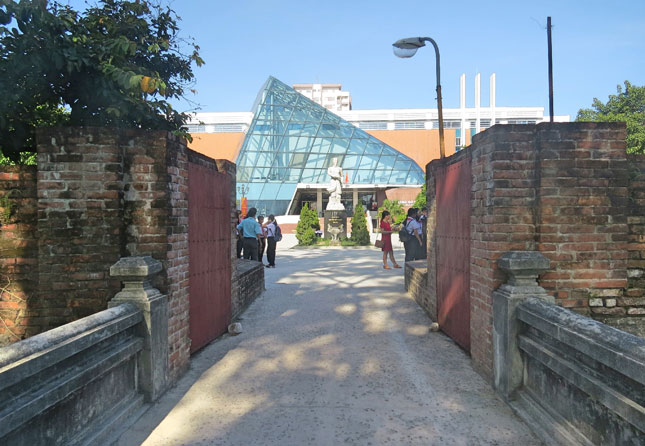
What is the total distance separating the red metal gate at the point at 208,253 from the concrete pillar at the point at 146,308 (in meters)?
0.88

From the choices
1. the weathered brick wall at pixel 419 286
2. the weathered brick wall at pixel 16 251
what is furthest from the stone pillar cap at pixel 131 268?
the weathered brick wall at pixel 419 286

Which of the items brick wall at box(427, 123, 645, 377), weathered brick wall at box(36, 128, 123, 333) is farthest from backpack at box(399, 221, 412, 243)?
weathered brick wall at box(36, 128, 123, 333)

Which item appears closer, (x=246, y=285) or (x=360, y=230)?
(x=246, y=285)

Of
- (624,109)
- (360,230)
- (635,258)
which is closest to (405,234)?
(635,258)

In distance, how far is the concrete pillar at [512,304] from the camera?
353 cm

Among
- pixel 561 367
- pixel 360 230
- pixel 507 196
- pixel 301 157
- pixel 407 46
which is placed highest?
pixel 301 157

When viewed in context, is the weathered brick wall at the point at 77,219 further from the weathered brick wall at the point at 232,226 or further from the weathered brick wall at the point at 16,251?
the weathered brick wall at the point at 232,226

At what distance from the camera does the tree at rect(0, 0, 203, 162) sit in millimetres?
4715

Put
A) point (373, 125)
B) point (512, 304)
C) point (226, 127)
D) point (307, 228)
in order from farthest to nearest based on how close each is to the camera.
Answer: point (226, 127) < point (373, 125) < point (307, 228) < point (512, 304)

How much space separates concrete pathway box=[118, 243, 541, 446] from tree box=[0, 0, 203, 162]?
10.8 ft

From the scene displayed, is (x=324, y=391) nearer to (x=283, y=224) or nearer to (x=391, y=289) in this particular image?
(x=391, y=289)

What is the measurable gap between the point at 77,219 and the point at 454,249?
4043mm

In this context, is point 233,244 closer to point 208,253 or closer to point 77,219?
point 208,253

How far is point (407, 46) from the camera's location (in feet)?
32.7
